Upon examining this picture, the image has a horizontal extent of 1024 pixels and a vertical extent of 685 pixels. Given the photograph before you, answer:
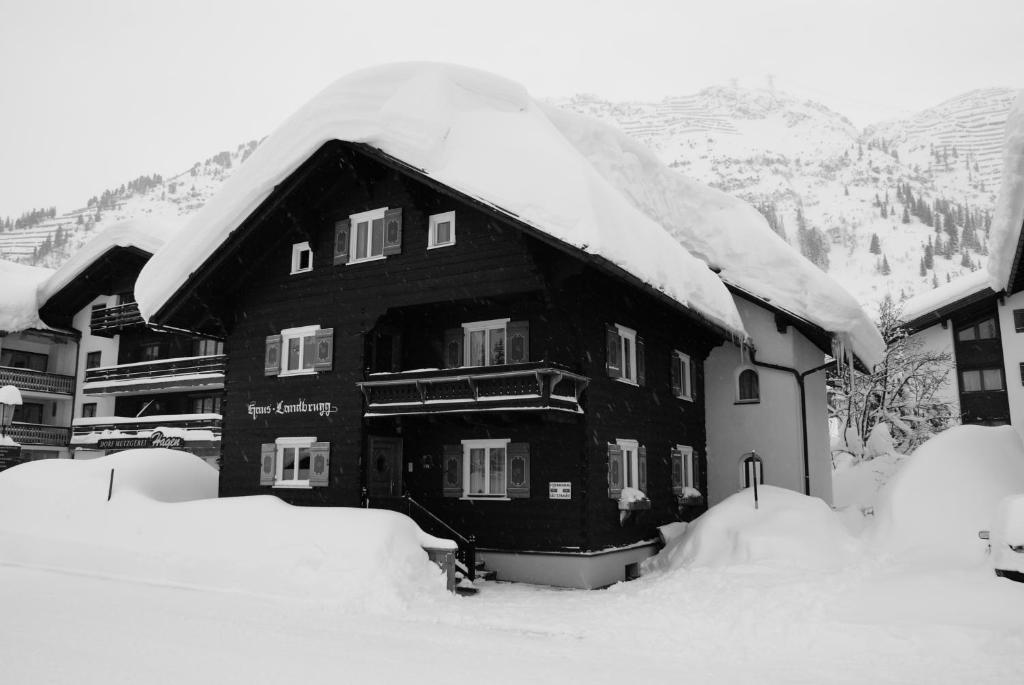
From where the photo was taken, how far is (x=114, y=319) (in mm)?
35562

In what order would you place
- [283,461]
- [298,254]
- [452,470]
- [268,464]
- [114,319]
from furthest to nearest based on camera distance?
1. [114,319]
2. [298,254]
3. [268,464]
4. [283,461]
5. [452,470]

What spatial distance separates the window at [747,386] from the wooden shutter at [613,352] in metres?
6.40

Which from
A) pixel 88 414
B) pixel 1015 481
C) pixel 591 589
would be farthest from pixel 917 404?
pixel 88 414

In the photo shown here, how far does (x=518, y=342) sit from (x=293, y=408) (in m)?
6.22

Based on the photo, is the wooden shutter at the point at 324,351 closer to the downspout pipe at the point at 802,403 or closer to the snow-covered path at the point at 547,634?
the snow-covered path at the point at 547,634

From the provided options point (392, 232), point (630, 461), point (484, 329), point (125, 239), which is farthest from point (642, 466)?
point (125, 239)

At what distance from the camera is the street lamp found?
1320 inches

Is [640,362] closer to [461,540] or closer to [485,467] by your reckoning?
[485,467]

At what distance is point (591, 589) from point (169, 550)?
27.9ft

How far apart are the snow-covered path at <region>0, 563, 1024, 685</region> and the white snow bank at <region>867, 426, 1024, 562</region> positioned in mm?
1785

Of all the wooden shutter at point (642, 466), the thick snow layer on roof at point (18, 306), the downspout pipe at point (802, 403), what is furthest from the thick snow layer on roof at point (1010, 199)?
the thick snow layer on roof at point (18, 306)

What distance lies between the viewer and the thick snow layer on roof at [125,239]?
1361 inches

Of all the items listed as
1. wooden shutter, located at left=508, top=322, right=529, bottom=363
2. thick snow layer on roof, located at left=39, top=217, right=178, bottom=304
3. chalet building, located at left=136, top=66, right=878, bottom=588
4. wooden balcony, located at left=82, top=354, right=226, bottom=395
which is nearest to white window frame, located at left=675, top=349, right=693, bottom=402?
chalet building, located at left=136, top=66, right=878, bottom=588

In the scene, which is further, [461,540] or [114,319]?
[114,319]
